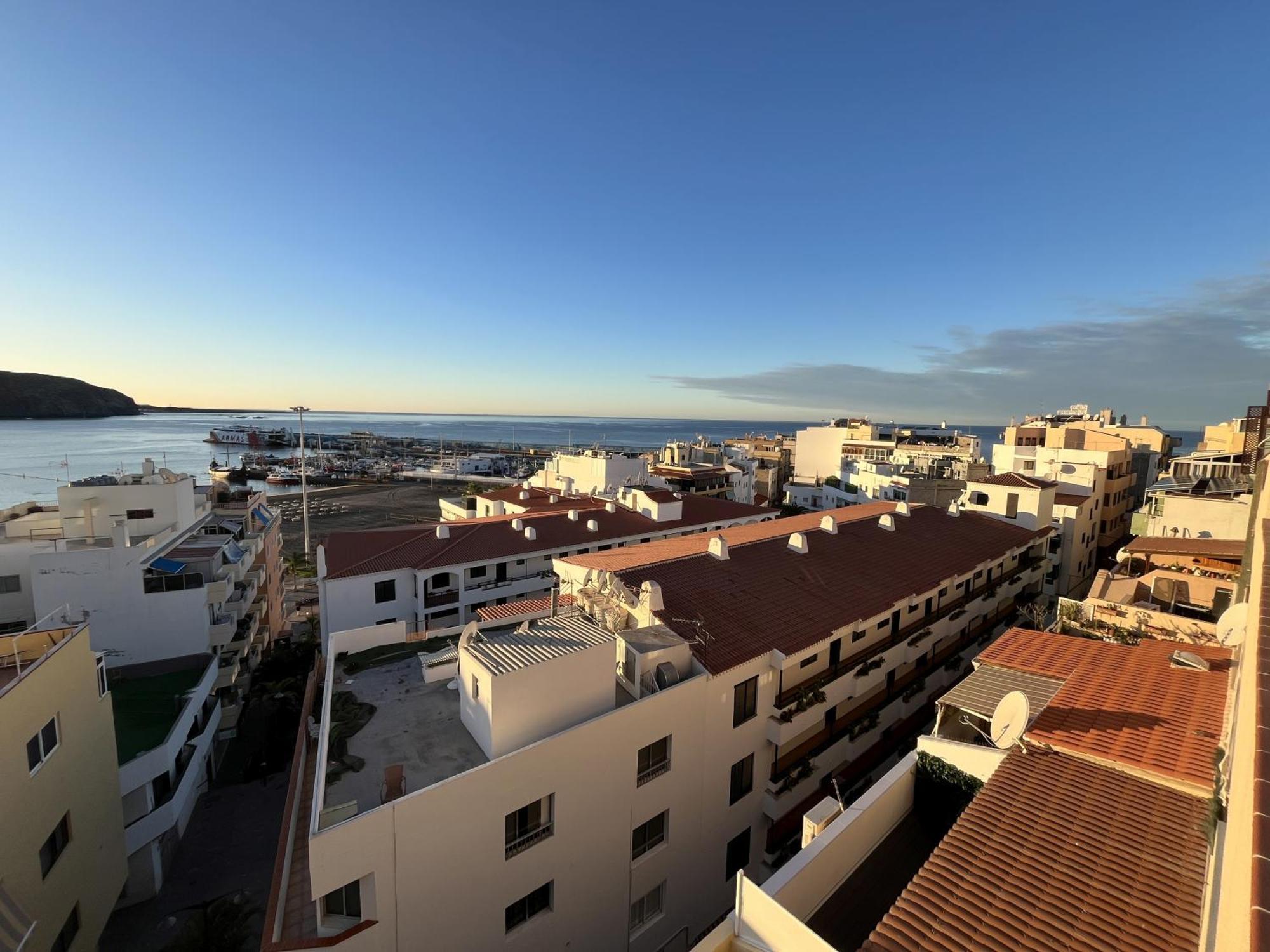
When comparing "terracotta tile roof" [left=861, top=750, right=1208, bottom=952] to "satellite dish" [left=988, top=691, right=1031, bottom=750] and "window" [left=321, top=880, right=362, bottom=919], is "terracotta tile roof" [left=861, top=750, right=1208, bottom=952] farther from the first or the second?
"window" [left=321, top=880, right=362, bottom=919]

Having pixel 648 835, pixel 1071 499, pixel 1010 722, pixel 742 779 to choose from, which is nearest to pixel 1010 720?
pixel 1010 722

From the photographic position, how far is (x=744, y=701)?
16406mm

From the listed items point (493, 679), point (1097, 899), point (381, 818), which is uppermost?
point (493, 679)

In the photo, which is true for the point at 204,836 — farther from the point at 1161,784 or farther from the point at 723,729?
the point at 1161,784

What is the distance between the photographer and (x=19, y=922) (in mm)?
11242

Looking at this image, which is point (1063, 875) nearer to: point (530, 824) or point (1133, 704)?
point (1133, 704)

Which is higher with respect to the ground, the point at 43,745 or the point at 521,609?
the point at 521,609

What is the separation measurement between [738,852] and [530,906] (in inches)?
289

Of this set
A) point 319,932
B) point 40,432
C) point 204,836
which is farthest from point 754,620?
point 40,432

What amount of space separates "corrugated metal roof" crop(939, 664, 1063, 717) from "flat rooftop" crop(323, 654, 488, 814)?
11.2 m

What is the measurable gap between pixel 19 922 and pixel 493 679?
34.1ft

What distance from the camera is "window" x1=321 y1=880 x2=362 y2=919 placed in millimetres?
10750

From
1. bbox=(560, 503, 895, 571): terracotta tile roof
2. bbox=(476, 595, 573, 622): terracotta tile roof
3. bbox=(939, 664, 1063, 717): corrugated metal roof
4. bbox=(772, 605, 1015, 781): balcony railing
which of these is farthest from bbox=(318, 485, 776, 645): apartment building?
bbox=(939, 664, 1063, 717): corrugated metal roof

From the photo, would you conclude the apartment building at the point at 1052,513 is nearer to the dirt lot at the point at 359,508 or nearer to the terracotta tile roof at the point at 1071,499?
the terracotta tile roof at the point at 1071,499
